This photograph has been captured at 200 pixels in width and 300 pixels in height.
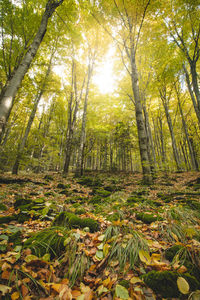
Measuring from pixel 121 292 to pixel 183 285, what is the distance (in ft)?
1.62

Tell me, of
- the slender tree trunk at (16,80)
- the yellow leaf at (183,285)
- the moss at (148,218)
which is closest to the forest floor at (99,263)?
the yellow leaf at (183,285)

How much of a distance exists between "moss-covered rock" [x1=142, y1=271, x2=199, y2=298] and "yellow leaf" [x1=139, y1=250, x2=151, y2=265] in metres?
0.20

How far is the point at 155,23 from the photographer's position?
23.5 feet

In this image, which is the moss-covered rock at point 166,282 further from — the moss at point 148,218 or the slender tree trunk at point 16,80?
the slender tree trunk at point 16,80

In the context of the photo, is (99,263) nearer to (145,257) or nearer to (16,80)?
(145,257)

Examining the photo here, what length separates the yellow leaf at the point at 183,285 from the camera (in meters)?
0.91

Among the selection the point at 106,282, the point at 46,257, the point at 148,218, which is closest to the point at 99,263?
the point at 106,282

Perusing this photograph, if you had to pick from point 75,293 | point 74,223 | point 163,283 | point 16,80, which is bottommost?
point 75,293

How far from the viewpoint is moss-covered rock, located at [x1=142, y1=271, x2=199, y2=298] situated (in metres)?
0.95

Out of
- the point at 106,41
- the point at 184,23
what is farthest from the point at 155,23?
the point at 106,41

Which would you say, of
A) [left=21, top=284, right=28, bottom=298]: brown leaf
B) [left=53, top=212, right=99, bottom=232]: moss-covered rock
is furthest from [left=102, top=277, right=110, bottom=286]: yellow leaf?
→ [left=53, top=212, right=99, bottom=232]: moss-covered rock

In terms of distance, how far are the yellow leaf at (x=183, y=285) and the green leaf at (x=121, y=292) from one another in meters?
0.42

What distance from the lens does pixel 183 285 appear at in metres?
0.94

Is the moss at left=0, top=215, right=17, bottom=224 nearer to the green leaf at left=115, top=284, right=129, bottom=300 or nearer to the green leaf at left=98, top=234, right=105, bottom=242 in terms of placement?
the green leaf at left=98, top=234, right=105, bottom=242
